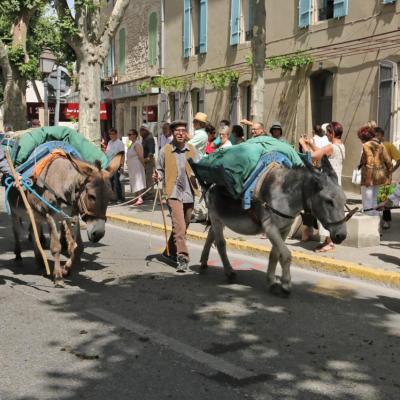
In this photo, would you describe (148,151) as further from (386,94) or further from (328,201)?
(328,201)

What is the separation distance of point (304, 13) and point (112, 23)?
6618mm

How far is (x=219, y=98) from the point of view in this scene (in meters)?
22.5

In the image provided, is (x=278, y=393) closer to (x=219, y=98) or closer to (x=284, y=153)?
(x=284, y=153)

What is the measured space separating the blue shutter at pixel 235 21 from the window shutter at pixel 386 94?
6.85 m

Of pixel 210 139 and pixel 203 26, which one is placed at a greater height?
pixel 203 26

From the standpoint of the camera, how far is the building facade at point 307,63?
15641 mm

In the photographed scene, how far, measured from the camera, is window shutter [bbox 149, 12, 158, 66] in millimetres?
26953

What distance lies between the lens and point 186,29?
24328 millimetres

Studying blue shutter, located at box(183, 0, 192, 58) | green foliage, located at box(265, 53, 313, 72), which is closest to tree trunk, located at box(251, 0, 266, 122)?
green foliage, located at box(265, 53, 313, 72)

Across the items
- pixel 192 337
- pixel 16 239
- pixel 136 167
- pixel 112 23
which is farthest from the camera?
pixel 136 167

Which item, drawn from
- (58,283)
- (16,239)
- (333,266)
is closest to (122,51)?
(16,239)

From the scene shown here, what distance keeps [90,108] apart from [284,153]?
8176 mm

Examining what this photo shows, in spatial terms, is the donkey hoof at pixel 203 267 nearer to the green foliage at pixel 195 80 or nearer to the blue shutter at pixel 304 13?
the blue shutter at pixel 304 13

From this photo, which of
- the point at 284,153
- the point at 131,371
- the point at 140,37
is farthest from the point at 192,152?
the point at 140,37
